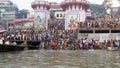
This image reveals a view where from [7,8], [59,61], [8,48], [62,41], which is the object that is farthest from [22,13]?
[59,61]

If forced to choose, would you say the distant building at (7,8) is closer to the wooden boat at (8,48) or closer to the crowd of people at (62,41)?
the crowd of people at (62,41)

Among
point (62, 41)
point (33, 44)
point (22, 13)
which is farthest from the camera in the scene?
point (22, 13)

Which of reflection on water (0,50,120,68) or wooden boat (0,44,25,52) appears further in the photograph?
wooden boat (0,44,25,52)

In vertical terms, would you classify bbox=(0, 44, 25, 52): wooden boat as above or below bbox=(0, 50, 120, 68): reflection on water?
below

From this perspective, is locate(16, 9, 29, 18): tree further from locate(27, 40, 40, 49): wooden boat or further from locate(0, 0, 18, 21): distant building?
locate(27, 40, 40, 49): wooden boat

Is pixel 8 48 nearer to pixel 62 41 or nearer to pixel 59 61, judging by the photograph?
pixel 62 41

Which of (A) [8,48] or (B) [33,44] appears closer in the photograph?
(A) [8,48]

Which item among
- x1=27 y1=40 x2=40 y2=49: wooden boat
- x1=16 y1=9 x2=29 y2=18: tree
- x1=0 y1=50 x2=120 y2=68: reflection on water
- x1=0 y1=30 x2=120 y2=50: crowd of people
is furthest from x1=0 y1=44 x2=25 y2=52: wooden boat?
x1=16 y1=9 x2=29 y2=18: tree

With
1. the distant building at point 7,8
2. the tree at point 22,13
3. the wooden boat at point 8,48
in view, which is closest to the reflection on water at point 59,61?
the wooden boat at point 8,48

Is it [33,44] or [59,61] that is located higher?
[59,61]

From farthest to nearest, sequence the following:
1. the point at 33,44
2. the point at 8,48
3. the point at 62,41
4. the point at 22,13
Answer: the point at 22,13
the point at 33,44
the point at 62,41
the point at 8,48

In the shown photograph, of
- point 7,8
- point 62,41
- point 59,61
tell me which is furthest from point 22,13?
point 59,61

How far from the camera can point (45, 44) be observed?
103 ft

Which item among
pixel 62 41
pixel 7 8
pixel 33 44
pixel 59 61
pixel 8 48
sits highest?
pixel 7 8
